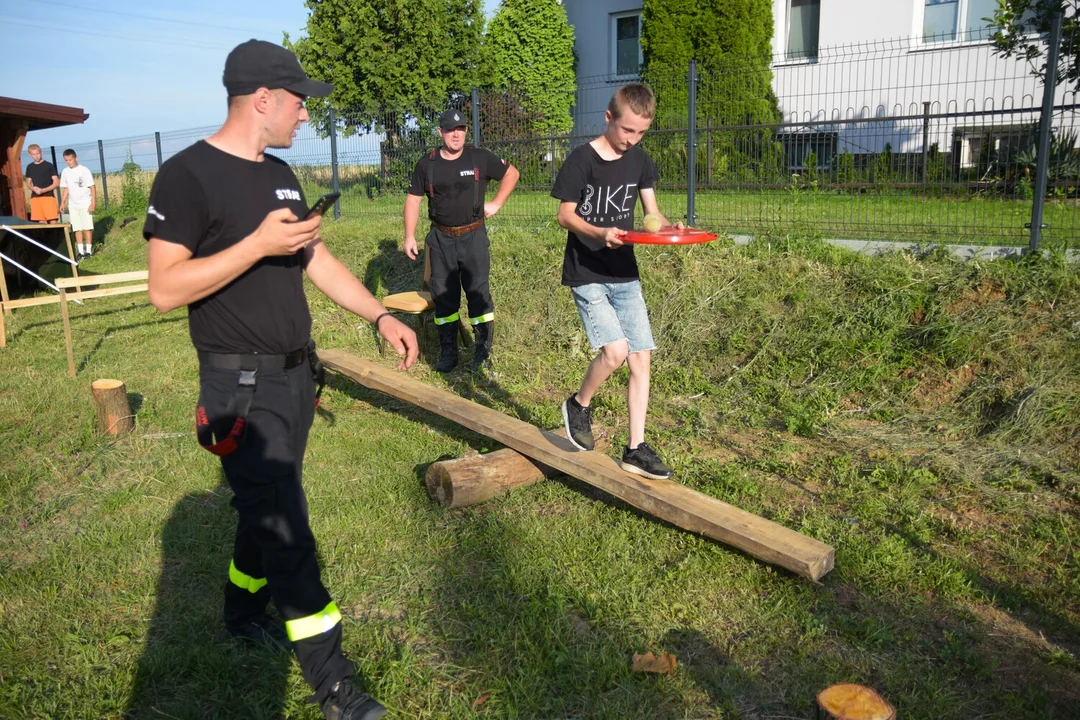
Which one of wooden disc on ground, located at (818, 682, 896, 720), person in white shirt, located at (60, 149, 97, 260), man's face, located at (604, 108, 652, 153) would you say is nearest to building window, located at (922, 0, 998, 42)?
man's face, located at (604, 108, 652, 153)

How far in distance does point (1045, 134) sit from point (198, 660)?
298 inches

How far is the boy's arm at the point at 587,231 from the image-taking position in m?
4.11

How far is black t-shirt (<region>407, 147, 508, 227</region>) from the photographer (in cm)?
770

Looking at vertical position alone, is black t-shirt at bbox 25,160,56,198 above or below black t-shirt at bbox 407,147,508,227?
above

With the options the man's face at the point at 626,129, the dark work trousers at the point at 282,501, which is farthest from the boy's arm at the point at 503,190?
the dark work trousers at the point at 282,501

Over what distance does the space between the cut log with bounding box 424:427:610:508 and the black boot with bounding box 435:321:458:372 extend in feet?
9.16

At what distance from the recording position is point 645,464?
178 inches

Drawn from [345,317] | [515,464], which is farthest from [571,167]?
[345,317]

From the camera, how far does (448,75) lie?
19703 millimetres

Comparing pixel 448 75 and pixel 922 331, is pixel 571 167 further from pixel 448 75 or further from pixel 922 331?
pixel 448 75

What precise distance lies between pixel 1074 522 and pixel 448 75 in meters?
17.8

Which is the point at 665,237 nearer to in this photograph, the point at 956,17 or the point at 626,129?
the point at 626,129

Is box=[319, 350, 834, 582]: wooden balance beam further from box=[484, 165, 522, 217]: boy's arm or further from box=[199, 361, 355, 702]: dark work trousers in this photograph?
box=[484, 165, 522, 217]: boy's arm

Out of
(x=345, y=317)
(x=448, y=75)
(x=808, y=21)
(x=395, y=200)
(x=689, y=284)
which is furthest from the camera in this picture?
(x=448, y=75)
